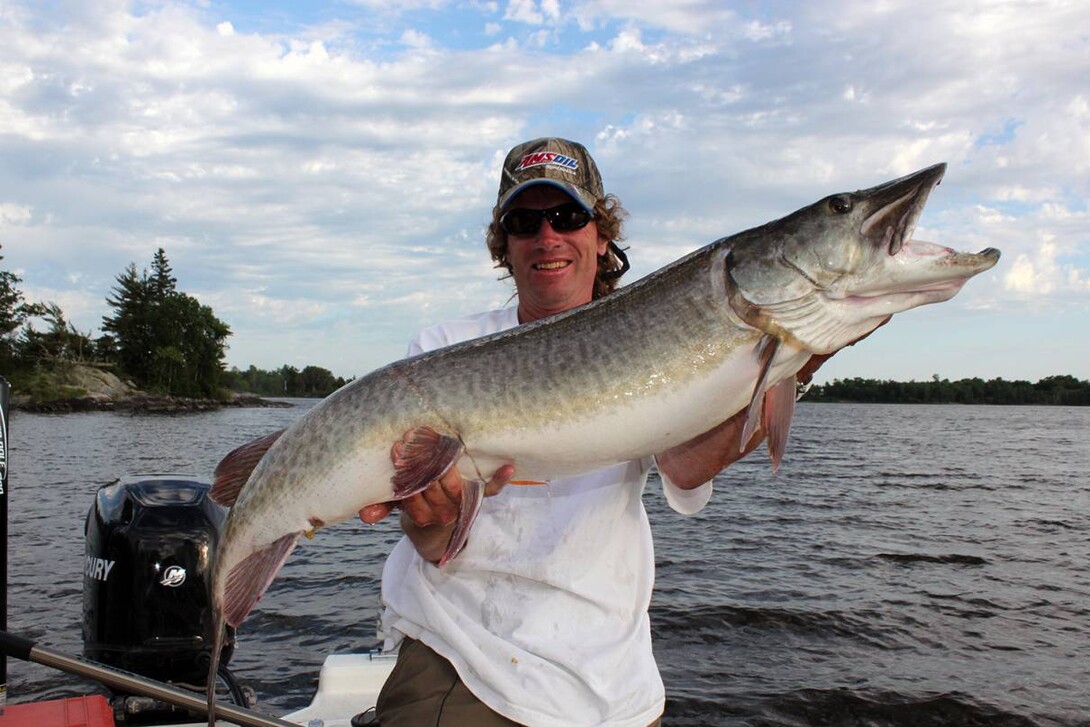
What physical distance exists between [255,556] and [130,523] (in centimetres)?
197

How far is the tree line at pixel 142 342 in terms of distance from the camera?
63094 millimetres

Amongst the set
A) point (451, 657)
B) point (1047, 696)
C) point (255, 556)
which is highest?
point (255, 556)

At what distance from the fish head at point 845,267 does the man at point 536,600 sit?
0.47m

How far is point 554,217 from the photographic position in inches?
132

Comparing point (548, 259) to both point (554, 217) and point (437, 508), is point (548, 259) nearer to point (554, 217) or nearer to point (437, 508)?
point (554, 217)

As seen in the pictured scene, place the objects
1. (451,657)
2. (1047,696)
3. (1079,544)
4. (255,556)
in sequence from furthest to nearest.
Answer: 1. (1079,544)
2. (1047,696)
3. (255,556)
4. (451,657)

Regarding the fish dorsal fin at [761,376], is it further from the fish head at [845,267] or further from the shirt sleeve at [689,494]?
the shirt sleeve at [689,494]

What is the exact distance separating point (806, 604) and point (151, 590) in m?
8.83

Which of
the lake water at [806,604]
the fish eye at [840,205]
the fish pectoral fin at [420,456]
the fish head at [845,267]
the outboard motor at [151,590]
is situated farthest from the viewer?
the lake water at [806,604]

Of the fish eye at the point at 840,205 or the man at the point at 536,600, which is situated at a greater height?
the fish eye at the point at 840,205

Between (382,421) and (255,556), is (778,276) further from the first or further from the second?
(255,556)

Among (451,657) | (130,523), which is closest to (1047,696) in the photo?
(451,657)

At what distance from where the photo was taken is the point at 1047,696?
8219 mm

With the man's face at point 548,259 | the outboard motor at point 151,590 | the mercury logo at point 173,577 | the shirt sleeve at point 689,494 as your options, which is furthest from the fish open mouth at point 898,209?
the mercury logo at point 173,577
